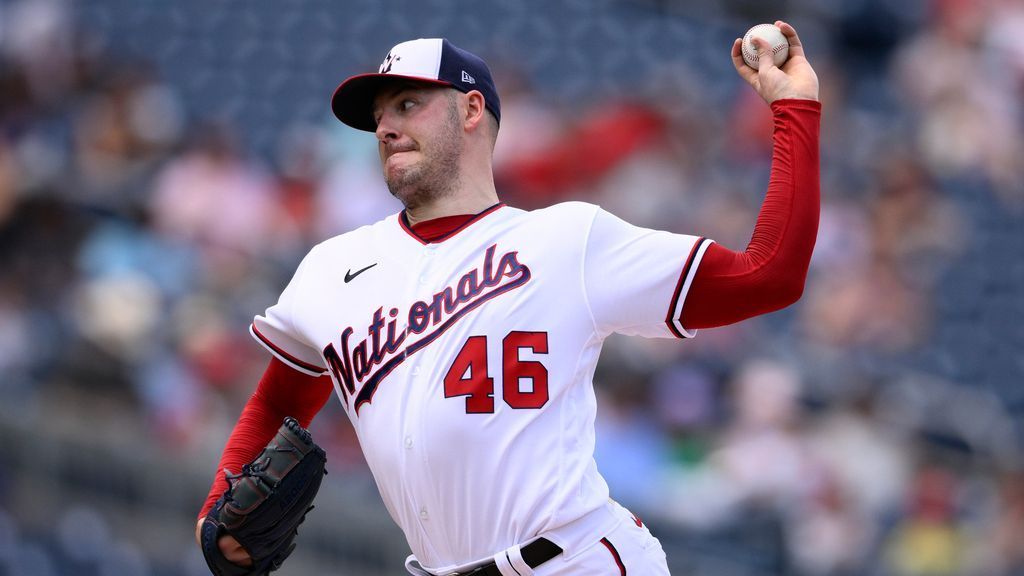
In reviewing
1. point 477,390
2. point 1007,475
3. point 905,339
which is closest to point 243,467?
point 477,390

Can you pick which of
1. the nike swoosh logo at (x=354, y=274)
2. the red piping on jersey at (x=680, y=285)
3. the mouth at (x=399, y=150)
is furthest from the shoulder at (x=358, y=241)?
the red piping on jersey at (x=680, y=285)

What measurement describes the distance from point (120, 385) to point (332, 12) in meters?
4.67

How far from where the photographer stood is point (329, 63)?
10.8 m

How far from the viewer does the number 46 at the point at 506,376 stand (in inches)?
113

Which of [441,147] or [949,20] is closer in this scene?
[441,147]

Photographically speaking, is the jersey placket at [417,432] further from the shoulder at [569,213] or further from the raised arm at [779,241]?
the raised arm at [779,241]

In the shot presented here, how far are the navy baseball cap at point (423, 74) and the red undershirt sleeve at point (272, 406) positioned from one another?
574mm

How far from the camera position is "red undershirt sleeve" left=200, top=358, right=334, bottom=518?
131 inches

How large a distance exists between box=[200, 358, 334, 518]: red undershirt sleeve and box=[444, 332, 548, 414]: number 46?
56 cm

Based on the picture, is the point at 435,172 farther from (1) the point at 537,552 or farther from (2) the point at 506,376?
(1) the point at 537,552

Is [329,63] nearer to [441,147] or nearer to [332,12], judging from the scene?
[332,12]

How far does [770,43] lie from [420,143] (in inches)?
28.7

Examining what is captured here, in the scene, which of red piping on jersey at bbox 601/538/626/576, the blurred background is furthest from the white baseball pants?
the blurred background

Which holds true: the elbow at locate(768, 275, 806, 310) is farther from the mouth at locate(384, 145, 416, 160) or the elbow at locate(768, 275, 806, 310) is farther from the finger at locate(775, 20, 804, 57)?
the mouth at locate(384, 145, 416, 160)
